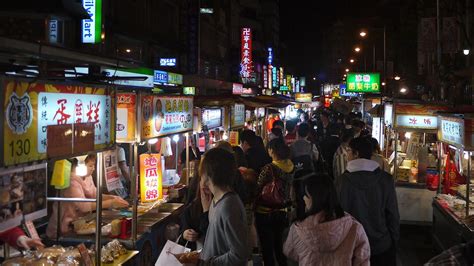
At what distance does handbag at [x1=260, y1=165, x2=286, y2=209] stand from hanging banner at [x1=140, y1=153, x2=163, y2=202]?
184 cm

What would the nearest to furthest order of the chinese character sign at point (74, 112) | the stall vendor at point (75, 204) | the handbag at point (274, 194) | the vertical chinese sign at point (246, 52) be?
the chinese character sign at point (74, 112), the stall vendor at point (75, 204), the handbag at point (274, 194), the vertical chinese sign at point (246, 52)

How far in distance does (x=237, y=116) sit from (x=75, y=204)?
7071 millimetres

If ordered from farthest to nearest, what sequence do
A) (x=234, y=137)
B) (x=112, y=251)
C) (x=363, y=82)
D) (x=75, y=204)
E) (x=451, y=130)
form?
(x=363, y=82), (x=234, y=137), (x=451, y=130), (x=75, y=204), (x=112, y=251)

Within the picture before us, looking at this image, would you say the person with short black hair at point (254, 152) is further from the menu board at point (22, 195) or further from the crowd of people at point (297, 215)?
the menu board at point (22, 195)

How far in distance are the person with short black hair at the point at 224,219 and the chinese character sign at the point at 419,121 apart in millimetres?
7398

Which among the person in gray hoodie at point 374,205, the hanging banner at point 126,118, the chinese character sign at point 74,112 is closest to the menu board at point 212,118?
the hanging banner at point 126,118

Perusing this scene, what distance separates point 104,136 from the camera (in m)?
4.58

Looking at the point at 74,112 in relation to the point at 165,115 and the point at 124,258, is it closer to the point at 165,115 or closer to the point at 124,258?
the point at 124,258

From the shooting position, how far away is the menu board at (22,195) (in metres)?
4.02

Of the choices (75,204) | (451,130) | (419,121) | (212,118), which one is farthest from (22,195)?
(419,121)

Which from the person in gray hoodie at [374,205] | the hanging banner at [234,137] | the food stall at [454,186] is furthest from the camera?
the hanging banner at [234,137]

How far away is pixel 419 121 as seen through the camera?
10.6m

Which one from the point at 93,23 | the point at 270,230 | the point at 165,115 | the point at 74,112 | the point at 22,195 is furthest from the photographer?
the point at 93,23

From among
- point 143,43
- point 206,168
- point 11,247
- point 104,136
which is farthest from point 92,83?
point 143,43
